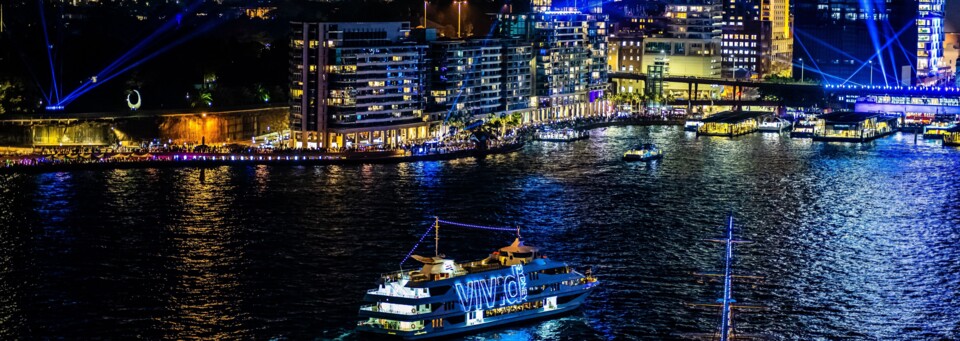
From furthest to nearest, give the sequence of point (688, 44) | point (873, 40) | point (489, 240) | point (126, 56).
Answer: point (688, 44) → point (873, 40) → point (126, 56) → point (489, 240)

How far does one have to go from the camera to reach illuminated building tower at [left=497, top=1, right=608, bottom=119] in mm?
69312

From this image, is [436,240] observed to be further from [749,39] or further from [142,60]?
[749,39]

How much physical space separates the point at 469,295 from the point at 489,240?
8587 mm

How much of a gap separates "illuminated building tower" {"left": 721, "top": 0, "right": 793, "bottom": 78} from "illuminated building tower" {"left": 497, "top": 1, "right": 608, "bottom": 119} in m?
18.2

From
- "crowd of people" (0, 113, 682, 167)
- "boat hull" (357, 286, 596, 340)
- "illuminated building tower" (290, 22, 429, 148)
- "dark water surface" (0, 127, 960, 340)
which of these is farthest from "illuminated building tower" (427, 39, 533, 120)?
"boat hull" (357, 286, 596, 340)

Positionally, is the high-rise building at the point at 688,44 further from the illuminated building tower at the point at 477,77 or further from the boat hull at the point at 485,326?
the boat hull at the point at 485,326

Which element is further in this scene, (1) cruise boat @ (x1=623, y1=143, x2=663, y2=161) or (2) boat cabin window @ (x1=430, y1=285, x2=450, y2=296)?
(1) cruise boat @ (x1=623, y1=143, x2=663, y2=161)

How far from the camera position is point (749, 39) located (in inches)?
3597

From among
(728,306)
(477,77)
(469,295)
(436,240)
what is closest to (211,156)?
(477,77)

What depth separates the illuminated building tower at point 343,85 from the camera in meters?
54.8

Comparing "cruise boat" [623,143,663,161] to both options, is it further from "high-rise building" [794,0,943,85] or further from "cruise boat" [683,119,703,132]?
"high-rise building" [794,0,943,85]

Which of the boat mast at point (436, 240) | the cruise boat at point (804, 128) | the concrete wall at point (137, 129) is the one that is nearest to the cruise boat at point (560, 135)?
the cruise boat at point (804, 128)

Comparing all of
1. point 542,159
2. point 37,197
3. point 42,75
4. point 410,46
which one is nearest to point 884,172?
point 542,159

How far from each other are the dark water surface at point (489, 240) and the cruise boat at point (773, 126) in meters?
14.6
